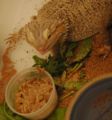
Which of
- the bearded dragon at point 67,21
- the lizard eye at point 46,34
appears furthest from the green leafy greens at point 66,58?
the lizard eye at point 46,34

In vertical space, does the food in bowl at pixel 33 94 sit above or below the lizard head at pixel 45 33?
below

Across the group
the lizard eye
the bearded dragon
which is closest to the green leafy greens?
the bearded dragon

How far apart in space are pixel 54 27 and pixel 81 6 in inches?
7.9

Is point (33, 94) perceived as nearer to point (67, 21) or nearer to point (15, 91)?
point (15, 91)

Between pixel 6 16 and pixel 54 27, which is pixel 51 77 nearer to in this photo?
pixel 54 27

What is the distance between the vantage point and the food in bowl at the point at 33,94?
5.34ft

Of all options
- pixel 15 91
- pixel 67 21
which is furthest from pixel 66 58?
pixel 15 91

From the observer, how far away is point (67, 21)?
1.70m

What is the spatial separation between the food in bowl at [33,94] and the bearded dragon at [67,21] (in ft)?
0.52

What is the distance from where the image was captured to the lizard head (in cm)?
162

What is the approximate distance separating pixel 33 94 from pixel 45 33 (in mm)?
286

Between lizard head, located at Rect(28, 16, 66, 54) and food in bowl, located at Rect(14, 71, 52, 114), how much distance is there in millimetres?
156

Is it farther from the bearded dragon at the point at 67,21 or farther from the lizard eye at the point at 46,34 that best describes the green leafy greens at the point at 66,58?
the lizard eye at the point at 46,34

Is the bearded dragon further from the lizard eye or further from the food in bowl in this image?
the food in bowl
